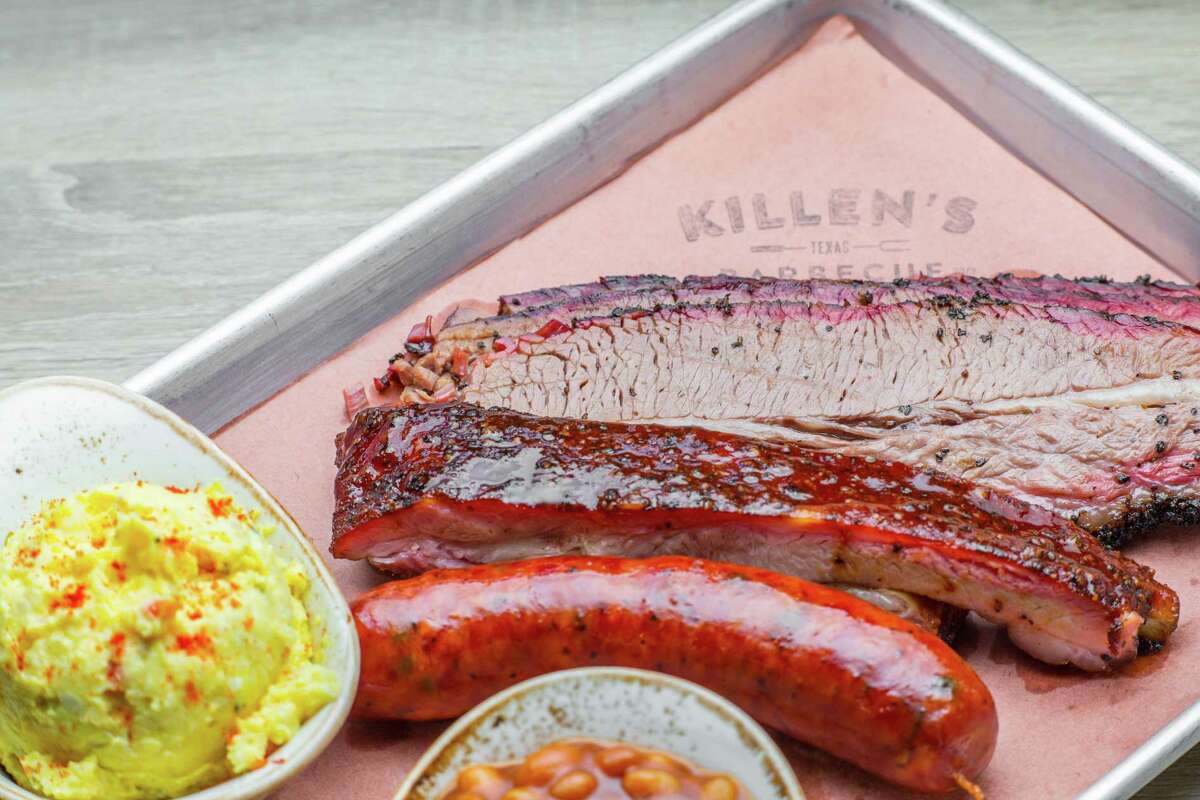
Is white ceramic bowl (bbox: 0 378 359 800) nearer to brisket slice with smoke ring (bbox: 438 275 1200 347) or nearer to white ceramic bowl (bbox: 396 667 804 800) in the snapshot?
white ceramic bowl (bbox: 396 667 804 800)

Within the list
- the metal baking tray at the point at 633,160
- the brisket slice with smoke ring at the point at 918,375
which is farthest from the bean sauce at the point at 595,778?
the metal baking tray at the point at 633,160

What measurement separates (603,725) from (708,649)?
11.5 inches

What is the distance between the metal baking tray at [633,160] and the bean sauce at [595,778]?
167 centimetres

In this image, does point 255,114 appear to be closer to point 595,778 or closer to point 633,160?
point 633,160

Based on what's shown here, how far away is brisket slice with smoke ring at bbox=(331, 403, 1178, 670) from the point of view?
309 cm

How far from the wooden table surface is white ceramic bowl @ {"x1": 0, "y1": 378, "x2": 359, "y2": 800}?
1256 mm

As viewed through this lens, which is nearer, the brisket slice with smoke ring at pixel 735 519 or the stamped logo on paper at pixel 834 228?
the brisket slice with smoke ring at pixel 735 519

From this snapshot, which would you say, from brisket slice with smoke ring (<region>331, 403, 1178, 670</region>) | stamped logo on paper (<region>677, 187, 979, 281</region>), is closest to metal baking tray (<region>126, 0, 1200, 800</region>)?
stamped logo on paper (<region>677, 187, 979, 281</region>)

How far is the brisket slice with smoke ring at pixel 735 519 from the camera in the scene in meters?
3.09

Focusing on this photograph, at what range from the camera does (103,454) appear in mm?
3301

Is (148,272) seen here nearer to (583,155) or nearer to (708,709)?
(583,155)

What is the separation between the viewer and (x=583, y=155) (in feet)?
14.6

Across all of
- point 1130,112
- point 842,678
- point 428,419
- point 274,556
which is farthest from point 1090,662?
point 1130,112

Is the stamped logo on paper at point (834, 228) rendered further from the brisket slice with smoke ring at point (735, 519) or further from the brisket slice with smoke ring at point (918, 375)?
the brisket slice with smoke ring at point (735, 519)
